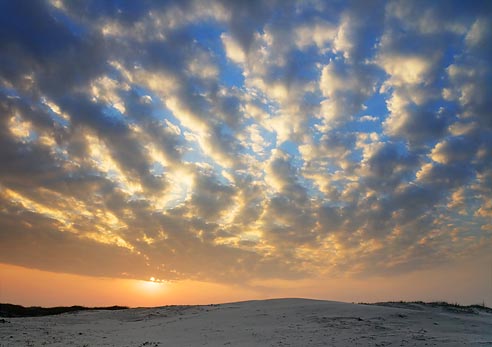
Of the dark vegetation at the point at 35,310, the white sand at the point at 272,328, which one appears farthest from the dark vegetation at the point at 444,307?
the dark vegetation at the point at 35,310

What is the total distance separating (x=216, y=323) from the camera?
102ft

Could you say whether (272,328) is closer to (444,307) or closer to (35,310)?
(444,307)

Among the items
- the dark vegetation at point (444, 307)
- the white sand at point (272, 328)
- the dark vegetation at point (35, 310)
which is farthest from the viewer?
the dark vegetation at point (35, 310)

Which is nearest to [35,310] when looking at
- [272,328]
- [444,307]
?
[272,328]

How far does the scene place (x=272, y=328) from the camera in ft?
88.4

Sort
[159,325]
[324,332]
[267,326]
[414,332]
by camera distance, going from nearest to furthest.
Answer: [414,332], [324,332], [267,326], [159,325]

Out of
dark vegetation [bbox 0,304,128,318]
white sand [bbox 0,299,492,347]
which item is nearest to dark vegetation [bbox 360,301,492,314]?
white sand [bbox 0,299,492,347]

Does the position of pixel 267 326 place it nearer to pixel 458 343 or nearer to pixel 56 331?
pixel 458 343

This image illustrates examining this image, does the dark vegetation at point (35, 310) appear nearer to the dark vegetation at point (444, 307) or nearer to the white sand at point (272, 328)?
the white sand at point (272, 328)

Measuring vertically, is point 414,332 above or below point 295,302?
below

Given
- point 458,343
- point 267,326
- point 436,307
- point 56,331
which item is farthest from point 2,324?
point 436,307

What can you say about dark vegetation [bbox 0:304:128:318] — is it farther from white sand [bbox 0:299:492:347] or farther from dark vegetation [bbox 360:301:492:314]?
dark vegetation [bbox 360:301:492:314]

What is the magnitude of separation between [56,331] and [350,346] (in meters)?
25.4

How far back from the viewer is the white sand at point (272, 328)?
2250cm
